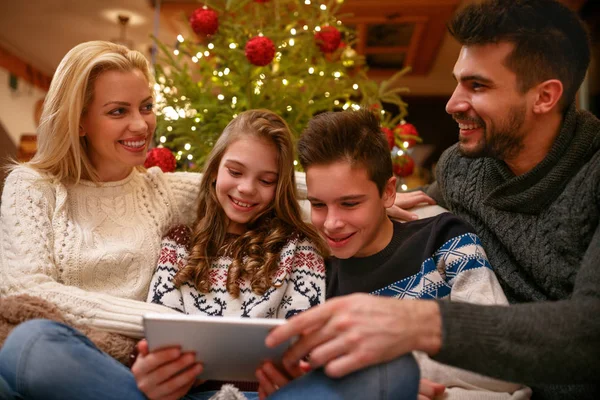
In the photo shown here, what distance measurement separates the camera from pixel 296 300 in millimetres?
1408

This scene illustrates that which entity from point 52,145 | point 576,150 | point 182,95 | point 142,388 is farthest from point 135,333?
point 182,95

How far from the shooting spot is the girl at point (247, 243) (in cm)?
141

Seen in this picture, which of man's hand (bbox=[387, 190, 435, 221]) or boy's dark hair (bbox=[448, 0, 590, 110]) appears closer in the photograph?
boy's dark hair (bbox=[448, 0, 590, 110])

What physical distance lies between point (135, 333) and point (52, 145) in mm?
579

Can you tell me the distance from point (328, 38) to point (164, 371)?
5.64 feet

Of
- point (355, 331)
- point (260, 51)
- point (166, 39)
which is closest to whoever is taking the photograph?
point (355, 331)

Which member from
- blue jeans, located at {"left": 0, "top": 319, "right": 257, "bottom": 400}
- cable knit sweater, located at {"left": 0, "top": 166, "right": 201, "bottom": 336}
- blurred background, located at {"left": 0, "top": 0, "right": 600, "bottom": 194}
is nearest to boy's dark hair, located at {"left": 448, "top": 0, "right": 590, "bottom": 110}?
cable knit sweater, located at {"left": 0, "top": 166, "right": 201, "bottom": 336}

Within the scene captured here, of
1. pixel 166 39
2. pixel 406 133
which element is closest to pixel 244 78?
pixel 406 133

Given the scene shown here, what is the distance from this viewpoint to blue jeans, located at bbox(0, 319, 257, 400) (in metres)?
0.97

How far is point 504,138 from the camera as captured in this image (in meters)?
1.34

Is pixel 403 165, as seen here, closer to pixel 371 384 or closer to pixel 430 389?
pixel 430 389

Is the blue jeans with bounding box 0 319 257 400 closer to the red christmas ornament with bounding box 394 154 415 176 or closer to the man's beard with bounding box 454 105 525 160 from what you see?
the man's beard with bounding box 454 105 525 160

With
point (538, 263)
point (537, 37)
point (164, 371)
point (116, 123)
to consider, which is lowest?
point (164, 371)

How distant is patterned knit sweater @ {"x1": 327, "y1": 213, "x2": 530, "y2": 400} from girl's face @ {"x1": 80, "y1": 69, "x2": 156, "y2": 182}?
61cm
